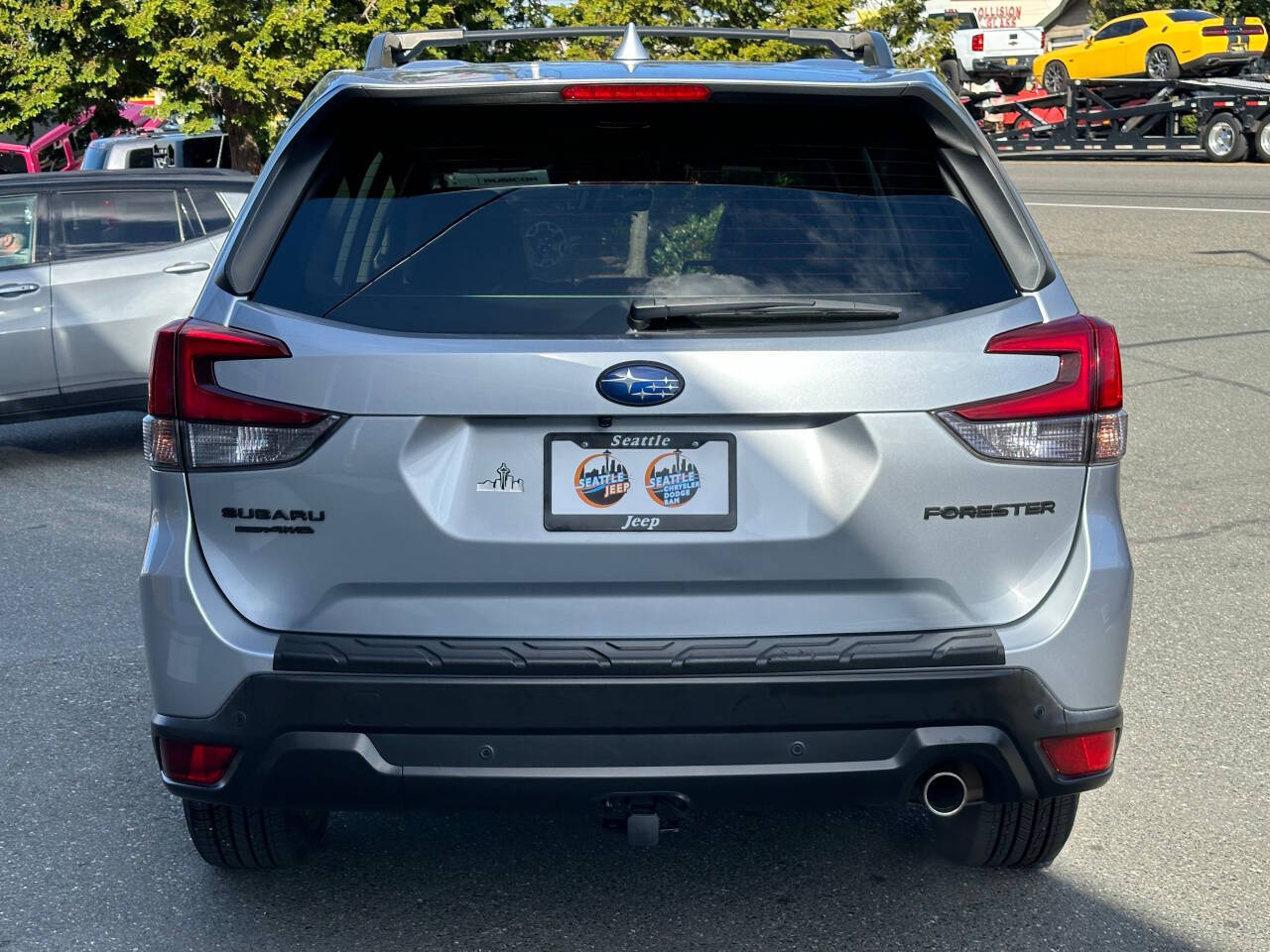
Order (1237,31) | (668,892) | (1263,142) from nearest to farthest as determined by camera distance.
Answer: (668,892), (1263,142), (1237,31)

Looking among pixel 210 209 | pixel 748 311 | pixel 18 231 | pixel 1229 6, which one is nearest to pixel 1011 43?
pixel 1229 6

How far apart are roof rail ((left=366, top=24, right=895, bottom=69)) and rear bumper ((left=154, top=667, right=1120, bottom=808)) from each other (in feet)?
5.19

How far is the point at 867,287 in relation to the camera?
3.02 metres

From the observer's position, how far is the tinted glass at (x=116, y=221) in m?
9.58

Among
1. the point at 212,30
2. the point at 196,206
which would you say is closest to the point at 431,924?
the point at 196,206

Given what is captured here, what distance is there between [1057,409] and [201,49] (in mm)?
17557

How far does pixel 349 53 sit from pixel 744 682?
715 inches

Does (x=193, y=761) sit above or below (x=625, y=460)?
below

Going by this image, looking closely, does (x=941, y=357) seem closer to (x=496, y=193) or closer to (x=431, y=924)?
(x=496, y=193)

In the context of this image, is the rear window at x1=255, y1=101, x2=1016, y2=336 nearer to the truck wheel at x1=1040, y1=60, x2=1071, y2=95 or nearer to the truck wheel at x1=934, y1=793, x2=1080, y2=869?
the truck wheel at x1=934, y1=793, x2=1080, y2=869

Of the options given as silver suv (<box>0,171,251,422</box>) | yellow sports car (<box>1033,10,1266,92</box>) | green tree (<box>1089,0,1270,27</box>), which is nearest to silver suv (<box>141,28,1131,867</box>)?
silver suv (<box>0,171,251,422</box>)

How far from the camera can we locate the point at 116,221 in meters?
9.74

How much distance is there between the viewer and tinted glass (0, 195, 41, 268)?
9.44 m

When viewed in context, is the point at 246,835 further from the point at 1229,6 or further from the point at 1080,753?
A: the point at 1229,6
